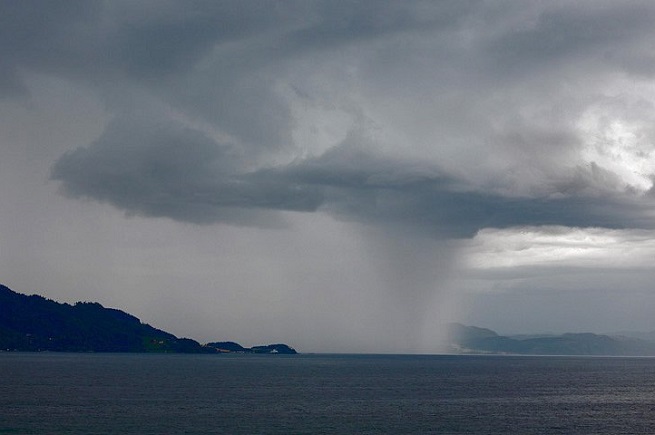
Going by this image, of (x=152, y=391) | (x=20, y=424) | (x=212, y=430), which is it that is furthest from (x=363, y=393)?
(x=20, y=424)

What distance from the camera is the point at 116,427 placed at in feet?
384

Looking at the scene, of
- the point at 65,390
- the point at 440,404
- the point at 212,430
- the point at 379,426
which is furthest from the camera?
the point at 65,390

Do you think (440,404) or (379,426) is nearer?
(379,426)

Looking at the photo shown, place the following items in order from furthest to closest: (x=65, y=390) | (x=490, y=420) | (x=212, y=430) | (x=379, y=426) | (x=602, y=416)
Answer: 1. (x=65, y=390)
2. (x=602, y=416)
3. (x=490, y=420)
4. (x=379, y=426)
5. (x=212, y=430)

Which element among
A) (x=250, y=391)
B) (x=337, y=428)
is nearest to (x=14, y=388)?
(x=250, y=391)

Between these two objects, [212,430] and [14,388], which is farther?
[14,388]

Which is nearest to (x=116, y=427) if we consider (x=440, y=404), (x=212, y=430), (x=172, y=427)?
(x=172, y=427)

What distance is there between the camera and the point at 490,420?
135 meters

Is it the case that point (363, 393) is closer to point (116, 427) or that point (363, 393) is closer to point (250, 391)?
point (250, 391)

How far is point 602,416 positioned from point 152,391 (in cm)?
11462

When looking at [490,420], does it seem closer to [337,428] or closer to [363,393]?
[337,428]

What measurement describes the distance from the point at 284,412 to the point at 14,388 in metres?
90.5

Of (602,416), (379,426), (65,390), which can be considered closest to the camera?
(379,426)

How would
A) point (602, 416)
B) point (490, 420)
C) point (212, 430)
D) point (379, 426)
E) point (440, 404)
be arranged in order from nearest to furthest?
point (212, 430), point (379, 426), point (490, 420), point (602, 416), point (440, 404)
